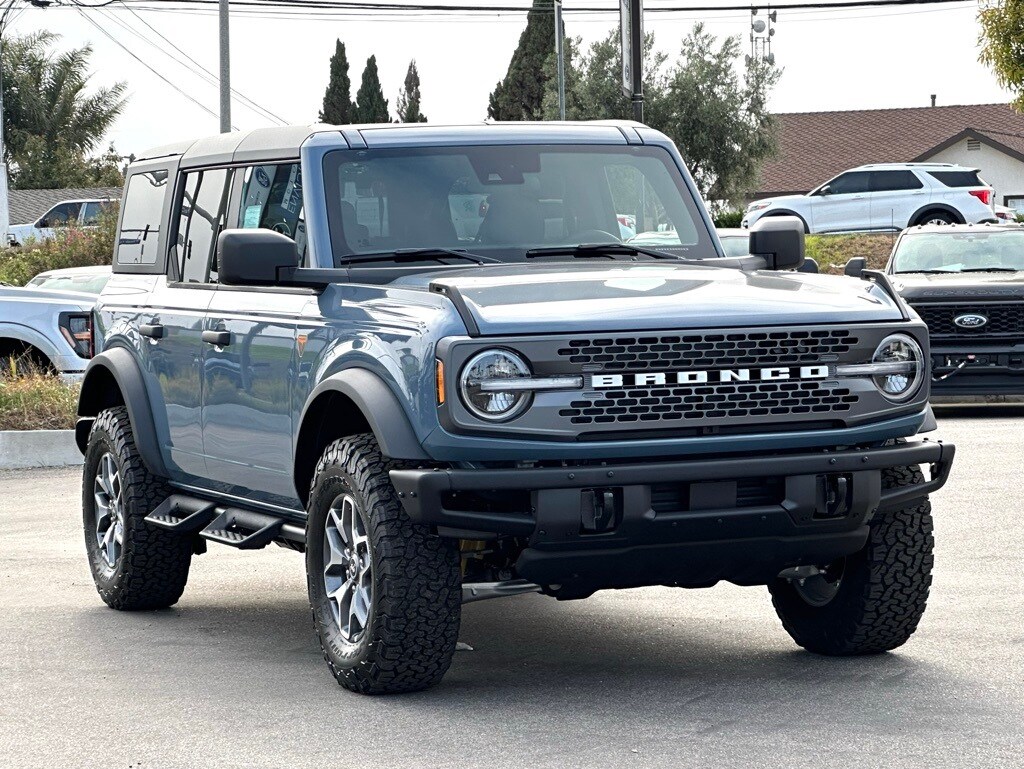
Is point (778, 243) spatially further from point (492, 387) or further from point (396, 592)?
point (396, 592)

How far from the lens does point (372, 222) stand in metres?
7.18

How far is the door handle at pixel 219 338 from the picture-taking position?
291 inches

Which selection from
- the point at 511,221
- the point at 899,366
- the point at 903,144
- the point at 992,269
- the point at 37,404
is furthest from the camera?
the point at 903,144

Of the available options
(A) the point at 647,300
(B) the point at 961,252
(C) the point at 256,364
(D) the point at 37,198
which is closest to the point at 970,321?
(B) the point at 961,252

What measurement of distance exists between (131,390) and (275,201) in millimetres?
1298

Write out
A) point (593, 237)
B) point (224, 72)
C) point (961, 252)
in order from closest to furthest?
point (593, 237)
point (961, 252)
point (224, 72)

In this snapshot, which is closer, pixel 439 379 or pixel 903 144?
pixel 439 379

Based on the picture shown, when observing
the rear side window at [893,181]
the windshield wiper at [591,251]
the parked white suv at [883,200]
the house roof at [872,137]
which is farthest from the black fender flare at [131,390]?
the house roof at [872,137]

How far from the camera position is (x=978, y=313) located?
16.4 metres

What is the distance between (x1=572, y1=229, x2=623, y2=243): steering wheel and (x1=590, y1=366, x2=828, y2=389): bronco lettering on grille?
1513mm

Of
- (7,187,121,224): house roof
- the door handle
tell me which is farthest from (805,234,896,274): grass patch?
(7,187,121,224): house roof

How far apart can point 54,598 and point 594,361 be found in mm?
4024

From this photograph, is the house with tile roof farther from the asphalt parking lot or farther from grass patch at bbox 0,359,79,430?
the asphalt parking lot

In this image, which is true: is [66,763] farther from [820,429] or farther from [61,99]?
[61,99]
